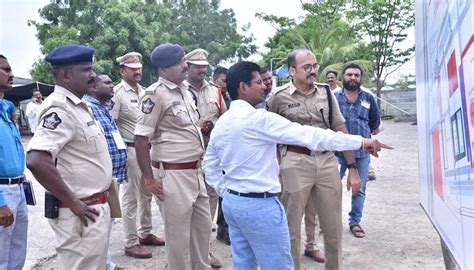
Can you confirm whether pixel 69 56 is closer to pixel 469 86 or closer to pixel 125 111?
pixel 469 86

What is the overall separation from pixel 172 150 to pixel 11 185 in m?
1.14

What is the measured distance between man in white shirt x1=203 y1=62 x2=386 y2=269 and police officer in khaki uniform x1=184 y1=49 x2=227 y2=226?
1525 millimetres

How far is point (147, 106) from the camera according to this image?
3.40 metres

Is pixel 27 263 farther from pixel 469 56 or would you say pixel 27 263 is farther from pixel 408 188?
pixel 408 188

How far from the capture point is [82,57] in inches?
102

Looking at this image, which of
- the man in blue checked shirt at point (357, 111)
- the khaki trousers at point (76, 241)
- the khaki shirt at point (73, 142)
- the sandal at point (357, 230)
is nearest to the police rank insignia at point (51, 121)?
the khaki shirt at point (73, 142)

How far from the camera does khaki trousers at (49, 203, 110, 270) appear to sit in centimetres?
247

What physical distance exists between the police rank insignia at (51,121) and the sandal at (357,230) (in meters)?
3.68

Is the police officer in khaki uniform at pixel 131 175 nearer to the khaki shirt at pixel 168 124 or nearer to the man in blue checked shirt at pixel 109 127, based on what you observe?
the man in blue checked shirt at pixel 109 127

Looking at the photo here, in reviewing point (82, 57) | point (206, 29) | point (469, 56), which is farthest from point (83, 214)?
point (206, 29)

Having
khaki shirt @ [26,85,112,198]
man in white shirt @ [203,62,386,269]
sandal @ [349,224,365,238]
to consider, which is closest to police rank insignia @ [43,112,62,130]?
khaki shirt @ [26,85,112,198]

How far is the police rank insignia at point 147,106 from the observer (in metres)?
3.38

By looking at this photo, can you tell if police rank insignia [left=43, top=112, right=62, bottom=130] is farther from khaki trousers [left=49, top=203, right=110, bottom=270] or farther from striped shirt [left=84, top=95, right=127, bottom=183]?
striped shirt [left=84, top=95, right=127, bottom=183]

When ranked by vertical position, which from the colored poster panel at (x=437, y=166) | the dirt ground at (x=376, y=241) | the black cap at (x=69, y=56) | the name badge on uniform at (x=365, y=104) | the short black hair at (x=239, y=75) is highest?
the black cap at (x=69, y=56)
